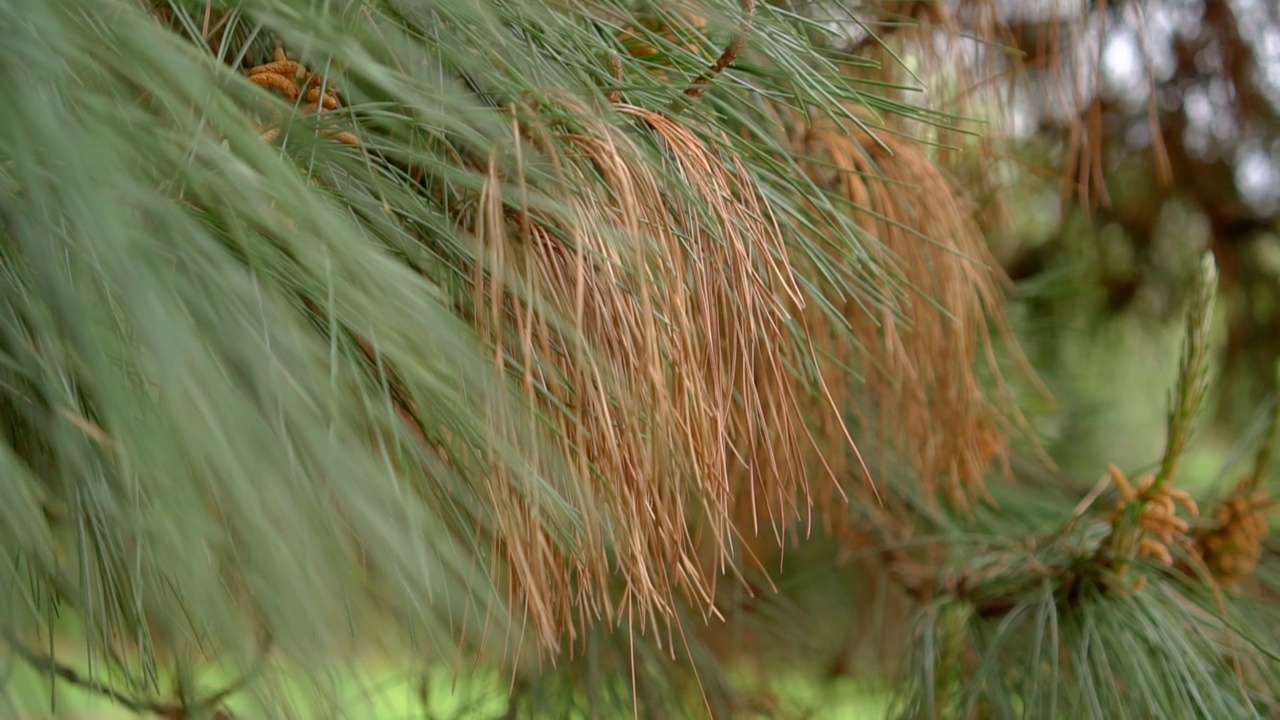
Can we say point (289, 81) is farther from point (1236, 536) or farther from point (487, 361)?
point (1236, 536)

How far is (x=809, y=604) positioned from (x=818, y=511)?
1.05 ft

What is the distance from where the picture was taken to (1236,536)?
2.26ft

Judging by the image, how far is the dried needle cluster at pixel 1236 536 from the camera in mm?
685

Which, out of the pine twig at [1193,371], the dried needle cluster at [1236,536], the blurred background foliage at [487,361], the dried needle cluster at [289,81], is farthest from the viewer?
the dried needle cluster at [1236,536]

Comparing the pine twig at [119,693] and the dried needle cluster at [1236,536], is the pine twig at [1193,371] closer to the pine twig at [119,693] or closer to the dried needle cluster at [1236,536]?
the dried needle cluster at [1236,536]

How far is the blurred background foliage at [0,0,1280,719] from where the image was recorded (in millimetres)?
265

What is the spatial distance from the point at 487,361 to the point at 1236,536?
555 millimetres

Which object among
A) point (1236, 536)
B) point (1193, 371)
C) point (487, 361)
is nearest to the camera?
point (487, 361)

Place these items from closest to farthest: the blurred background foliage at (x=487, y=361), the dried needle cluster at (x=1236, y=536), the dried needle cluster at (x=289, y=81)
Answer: the blurred background foliage at (x=487, y=361) < the dried needle cluster at (x=289, y=81) < the dried needle cluster at (x=1236, y=536)

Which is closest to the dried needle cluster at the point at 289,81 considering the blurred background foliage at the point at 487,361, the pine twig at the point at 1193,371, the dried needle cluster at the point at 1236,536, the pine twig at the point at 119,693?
the blurred background foliage at the point at 487,361

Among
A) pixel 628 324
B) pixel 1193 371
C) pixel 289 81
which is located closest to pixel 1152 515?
pixel 1193 371

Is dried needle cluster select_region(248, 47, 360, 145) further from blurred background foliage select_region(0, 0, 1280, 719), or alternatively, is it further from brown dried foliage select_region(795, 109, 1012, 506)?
brown dried foliage select_region(795, 109, 1012, 506)

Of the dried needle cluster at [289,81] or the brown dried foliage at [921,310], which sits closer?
the dried needle cluster at [289,81]

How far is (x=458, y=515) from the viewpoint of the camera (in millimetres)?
391
